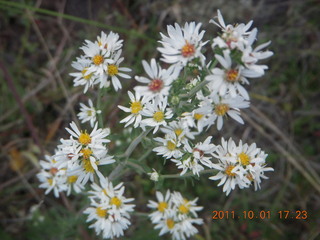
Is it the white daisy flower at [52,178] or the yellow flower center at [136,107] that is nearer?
the yellow flower center at [136,107]

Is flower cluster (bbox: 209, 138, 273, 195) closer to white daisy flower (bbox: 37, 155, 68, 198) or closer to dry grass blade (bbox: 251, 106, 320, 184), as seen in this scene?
white daisy flower (bbox: 37, 155, 68, 198)

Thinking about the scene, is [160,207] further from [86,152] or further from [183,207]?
[86,152]

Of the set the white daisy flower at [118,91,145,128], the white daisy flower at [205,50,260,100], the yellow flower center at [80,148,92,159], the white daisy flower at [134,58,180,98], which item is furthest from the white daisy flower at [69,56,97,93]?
the white daisy flower at [205,50,260,100]

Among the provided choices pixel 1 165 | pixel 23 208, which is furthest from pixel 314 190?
pixel 1 165

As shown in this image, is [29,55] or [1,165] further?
[29,55]

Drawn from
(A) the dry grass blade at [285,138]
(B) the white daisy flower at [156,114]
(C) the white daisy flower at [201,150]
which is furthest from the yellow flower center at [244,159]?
(A) the dry grass blade at [285,138]

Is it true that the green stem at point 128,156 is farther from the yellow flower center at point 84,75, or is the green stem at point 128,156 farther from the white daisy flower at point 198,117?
the yellow flower center at point 84,75

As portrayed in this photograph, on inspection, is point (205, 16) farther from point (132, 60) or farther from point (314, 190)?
point (314, 190)
